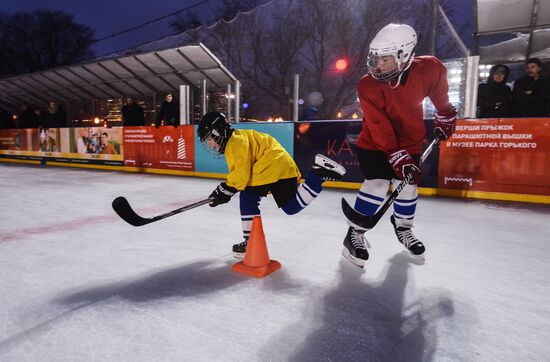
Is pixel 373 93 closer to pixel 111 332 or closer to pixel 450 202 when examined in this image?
pixel 111 332

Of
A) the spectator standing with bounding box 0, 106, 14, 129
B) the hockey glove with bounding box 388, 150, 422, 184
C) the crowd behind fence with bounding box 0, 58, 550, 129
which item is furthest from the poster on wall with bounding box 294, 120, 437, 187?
the spectator standing with bounding box 0, 106, 14, 129

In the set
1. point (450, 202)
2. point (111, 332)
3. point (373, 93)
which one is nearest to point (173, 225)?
point (111, 332)

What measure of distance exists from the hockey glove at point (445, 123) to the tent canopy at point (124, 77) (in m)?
6.38

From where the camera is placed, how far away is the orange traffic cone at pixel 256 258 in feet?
6.88

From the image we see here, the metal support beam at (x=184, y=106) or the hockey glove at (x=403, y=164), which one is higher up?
the metal support beam at (x=184, y=106)

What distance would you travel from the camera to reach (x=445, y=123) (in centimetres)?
237

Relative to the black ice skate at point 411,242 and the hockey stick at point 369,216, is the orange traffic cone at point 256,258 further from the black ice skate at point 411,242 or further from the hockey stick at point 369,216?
the black ice skate at point 411,242

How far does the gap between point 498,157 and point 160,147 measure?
20.6 feet

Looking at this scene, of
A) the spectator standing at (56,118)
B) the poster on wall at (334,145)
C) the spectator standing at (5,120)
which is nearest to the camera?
the poster on wall at (334,145)

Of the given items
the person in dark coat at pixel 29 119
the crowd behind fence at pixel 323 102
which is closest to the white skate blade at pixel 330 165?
the crowd behind fence at pixel 323 102

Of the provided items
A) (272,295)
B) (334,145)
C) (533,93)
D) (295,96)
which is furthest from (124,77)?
(272,295)

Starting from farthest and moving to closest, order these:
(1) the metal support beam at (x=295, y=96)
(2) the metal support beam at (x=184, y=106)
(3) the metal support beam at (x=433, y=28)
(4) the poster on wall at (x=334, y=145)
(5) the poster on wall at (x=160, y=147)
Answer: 1. (2) the metal support beam at (x=184, y=106)
2. (5) the poster on wall at (x=160, y=147)
3. (1) the metal support beam at (x=295, y=96)
4. (4) the poster on wall at (x=334, y=145)
5. (3) the metal support beam at (x=433, y=28)

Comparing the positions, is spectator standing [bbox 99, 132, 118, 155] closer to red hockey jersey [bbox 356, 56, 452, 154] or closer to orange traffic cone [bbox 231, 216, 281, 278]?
orange traffic cone [bbox 231, 216, 281, 278]

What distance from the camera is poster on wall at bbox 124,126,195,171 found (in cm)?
754
